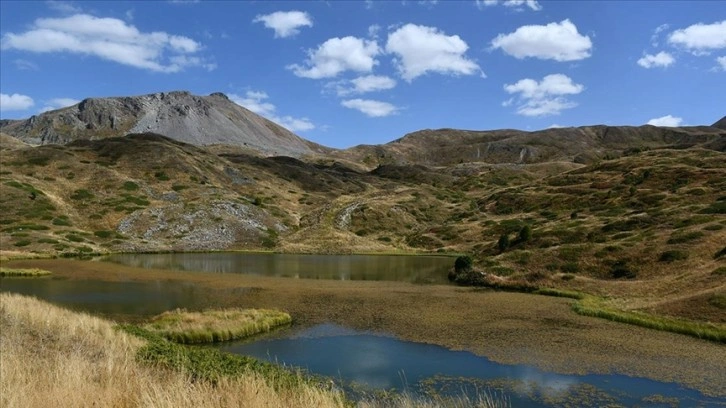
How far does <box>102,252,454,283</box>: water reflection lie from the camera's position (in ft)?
220

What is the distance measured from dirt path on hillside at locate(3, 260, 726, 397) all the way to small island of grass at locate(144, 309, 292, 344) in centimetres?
282

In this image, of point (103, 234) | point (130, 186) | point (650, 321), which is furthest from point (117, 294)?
point (130, 186)

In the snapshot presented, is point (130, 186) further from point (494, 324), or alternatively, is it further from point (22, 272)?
point (494, 324)

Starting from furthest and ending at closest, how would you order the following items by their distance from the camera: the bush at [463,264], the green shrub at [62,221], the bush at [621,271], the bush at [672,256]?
the green shrub at [62,221], the bush at [463,264], the bush at [621,271], the bush at [672,256]

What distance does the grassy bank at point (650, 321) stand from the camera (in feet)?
102

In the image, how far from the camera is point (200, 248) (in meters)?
104

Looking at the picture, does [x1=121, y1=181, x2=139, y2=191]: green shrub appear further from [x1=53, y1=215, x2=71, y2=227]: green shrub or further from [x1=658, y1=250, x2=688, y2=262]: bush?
[x1=658, y1=250, x2=688, y2=262]: bush

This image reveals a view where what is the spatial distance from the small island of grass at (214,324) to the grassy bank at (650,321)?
23.1m

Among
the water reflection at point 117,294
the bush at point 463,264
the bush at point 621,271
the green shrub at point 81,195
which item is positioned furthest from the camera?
the green shrub at point 81,195

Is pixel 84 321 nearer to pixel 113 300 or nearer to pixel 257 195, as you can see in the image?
pixel 113 300

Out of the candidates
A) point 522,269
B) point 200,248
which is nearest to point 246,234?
point 200,248

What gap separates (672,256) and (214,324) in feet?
146

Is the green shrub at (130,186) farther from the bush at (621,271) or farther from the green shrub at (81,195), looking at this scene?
the bush at (621,271)

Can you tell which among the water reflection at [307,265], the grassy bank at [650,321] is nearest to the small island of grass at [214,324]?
the grassy bank at [650,321]
